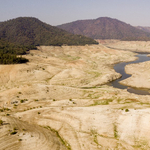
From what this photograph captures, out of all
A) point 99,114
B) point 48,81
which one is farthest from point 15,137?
point 48,81

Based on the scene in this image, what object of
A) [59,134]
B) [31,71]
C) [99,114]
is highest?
[31,71]

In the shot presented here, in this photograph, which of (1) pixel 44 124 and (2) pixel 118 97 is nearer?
(1) pixel 44 124

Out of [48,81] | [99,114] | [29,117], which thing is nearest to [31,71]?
[48,81]

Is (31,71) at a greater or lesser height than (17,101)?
greater

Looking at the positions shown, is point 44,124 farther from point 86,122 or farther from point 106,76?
point 106,76

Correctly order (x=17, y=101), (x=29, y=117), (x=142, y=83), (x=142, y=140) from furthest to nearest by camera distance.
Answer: (x=142, y=83)
(x=17, y=101)
(x=29, y=117)
(x=142, y=140)

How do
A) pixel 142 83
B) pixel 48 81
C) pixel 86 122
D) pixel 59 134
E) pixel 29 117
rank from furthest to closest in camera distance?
pixel 48 81, pixel 142 83, pixel 29 117, pixel 86 122, pixel 59 134

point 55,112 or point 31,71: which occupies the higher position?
point 31,71

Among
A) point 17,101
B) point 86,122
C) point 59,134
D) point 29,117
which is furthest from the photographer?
point 17,101

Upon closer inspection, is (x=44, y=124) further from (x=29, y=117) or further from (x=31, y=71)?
(x=31, y=71)
